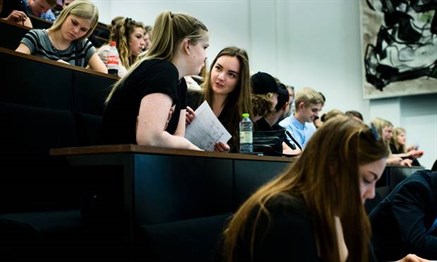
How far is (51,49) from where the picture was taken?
2.69 m

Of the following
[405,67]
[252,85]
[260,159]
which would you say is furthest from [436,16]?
[260,159]

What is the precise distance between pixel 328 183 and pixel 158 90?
748mm

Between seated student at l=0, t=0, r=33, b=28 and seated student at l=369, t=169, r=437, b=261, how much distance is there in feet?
7.08

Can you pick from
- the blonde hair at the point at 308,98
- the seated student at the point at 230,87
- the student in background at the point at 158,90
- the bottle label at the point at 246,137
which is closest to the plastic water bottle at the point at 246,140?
the bottle label at the point at 246,137

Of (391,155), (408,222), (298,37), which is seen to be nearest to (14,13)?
(408,222)

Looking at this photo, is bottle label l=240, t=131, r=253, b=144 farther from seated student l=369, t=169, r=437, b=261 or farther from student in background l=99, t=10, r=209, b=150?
seated student l=369, t=169, r=437, b=261

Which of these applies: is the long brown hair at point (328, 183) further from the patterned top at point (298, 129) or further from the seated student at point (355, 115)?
the patterned top at point (298, 129)

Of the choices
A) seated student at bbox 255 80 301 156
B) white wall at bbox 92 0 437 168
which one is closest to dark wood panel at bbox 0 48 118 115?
seated student at bbox 255 80 301 156

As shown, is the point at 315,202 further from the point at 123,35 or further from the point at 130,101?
the point at 123,35

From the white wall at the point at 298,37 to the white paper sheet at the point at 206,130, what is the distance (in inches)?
156

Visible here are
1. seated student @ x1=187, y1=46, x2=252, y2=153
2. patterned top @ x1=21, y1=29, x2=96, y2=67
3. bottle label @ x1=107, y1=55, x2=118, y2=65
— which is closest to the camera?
seated student @ x1=187, y1=46, x2=252, y2=153

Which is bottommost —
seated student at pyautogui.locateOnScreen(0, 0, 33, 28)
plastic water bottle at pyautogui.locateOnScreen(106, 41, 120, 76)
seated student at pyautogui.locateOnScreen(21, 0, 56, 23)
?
plastic water bottle at pyautogui.locateOnScreen(106, 41, 120, 76)

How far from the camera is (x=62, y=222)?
1564 mm

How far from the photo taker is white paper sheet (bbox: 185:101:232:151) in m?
2.04
